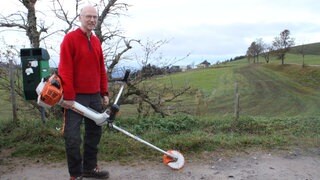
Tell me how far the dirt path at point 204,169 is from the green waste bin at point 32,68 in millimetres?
1182

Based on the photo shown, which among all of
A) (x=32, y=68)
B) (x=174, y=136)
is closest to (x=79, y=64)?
(x=32, y=68)

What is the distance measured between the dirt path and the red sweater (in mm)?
1300

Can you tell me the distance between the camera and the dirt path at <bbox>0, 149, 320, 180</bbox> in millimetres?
5496

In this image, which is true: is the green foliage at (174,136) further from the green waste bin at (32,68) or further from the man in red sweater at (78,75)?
the man in red sweater at (78,75)

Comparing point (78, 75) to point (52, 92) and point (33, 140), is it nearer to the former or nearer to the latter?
point (52, 92)

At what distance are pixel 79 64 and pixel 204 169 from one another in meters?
2.29

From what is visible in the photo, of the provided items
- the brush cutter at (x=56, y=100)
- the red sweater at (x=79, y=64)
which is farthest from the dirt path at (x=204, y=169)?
the red sweater at (x=79, y=64)

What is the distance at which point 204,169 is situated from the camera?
5.78 meters

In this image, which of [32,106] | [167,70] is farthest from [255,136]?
[32,106]

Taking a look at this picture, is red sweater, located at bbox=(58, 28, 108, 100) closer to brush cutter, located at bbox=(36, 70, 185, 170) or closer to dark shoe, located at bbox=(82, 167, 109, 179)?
brush cutter, located at bbox=(36, 70, 185, 170)

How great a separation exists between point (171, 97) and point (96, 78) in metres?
5.67

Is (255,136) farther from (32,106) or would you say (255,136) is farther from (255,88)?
(255,88)

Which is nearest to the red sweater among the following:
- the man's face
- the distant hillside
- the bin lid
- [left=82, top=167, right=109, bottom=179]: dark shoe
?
the man's face

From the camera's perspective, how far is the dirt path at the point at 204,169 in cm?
550
